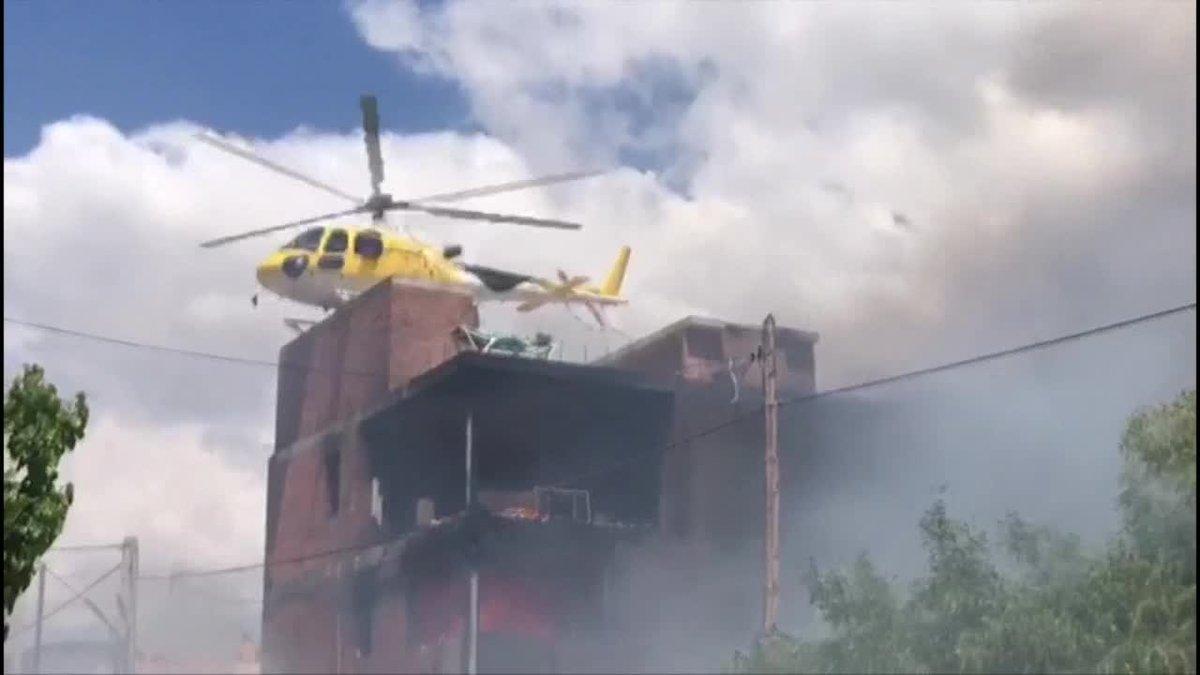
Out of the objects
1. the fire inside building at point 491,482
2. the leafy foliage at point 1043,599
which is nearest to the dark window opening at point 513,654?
the fire inside building at point 491,482

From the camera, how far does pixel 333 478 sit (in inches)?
1730

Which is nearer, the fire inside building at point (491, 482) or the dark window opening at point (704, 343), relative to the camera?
the fire inside building at point (491, 482)

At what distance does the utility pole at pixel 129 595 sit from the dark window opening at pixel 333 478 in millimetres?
5414

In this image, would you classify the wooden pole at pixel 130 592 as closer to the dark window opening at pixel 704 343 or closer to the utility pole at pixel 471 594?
the utility pole at pixel 471 594

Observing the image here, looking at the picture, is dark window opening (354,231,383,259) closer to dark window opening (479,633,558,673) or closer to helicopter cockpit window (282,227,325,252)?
helicopter cockpit window (282,227,325,252)

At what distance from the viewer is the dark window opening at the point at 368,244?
42.3 metres

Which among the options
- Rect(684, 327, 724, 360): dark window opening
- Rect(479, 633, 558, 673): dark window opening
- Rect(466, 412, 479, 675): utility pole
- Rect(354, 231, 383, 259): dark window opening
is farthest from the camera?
Rect(354, 231, 383, 259): dark window opening

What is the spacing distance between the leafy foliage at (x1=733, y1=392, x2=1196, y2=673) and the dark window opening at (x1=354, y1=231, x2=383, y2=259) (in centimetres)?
2001

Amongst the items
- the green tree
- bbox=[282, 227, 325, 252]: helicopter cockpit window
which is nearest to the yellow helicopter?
bbox=[282, 227, 325, 252]: helicopter cockpit window

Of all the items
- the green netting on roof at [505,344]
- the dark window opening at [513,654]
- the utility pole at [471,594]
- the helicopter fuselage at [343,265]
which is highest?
the helicopter fuselage at [343,265]

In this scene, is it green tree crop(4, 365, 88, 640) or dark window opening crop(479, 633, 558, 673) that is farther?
dark window opening crop(479, 633, 558, 673)

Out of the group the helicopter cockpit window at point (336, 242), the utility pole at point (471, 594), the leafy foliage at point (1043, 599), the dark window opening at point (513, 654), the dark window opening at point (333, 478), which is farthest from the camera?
the dark window opening at point (333, 478)

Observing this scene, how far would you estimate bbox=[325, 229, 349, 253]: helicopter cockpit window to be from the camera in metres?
42.2

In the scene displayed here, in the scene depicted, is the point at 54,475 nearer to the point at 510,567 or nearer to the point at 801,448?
the point at 510,567
